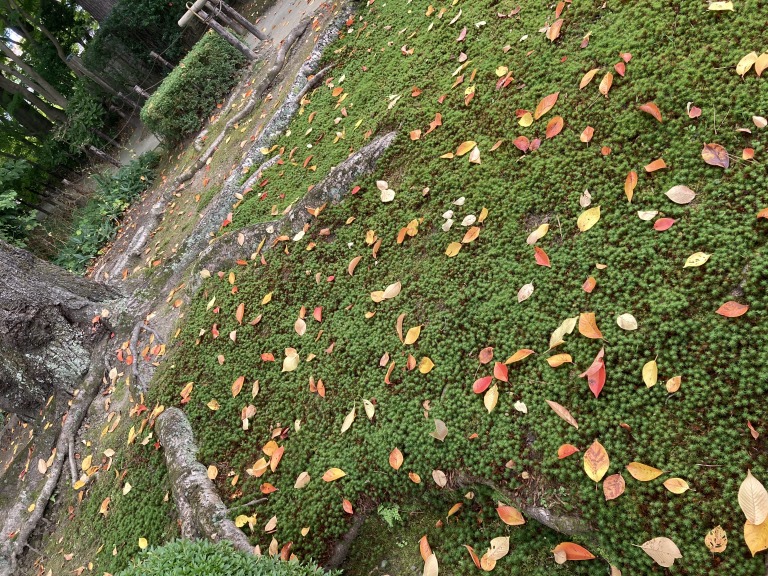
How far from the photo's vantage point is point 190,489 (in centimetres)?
321

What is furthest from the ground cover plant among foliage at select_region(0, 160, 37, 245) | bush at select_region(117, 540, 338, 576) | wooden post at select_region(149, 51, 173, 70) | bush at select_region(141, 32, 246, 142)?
wooden post at select_region(149, 51, 173, 70)

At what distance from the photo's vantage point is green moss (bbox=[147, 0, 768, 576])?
1901 mm

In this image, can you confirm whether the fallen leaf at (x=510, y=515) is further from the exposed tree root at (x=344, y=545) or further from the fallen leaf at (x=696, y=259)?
the fallen leaf at (x=696, y=259)

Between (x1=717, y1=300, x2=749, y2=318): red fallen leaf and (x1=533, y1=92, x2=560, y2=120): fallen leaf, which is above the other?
(x1=533, y1=92, x2=560, y2=120): fallen leaf

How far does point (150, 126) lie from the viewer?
34.7 feet

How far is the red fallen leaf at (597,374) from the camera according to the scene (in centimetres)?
209

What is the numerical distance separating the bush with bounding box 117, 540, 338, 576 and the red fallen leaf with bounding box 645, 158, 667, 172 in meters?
2.53

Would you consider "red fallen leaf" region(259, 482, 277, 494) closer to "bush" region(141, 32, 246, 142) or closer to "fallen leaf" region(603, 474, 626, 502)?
"fallen leaf" region(603, 474, 626, 502)

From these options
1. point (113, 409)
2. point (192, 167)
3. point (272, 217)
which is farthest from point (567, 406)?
point (192, 167)

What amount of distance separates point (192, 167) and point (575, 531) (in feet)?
28.3

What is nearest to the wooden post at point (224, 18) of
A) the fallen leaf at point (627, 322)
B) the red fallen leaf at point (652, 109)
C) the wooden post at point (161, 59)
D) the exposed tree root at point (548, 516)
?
the wooden post at point (161, 59)

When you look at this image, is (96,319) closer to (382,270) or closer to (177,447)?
(177,447)

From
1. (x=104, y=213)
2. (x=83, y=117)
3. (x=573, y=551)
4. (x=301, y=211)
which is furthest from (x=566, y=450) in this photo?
(x=83, y=117)

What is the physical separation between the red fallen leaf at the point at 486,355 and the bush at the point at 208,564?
1288 mm
